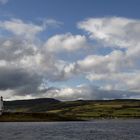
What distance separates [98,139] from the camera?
99188 mm

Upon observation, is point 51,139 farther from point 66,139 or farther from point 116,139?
point 116,139

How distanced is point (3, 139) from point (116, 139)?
2756cm

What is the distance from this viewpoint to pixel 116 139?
98.9 metres

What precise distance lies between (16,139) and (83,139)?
16.7m

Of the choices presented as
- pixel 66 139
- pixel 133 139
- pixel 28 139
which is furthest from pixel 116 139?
pixel 28 139

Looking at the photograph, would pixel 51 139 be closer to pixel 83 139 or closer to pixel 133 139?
pixel 83 139

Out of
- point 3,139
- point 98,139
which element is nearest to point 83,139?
point 98,139

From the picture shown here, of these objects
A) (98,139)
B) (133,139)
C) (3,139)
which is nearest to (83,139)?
(98,139)

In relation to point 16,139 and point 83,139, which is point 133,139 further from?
point 16,139

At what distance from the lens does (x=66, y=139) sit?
320 ft

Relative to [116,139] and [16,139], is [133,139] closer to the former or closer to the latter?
[116,139]

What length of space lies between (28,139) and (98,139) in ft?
56.8

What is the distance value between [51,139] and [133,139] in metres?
20.2

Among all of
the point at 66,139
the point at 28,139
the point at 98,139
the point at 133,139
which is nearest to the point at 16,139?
the point at 28,139
